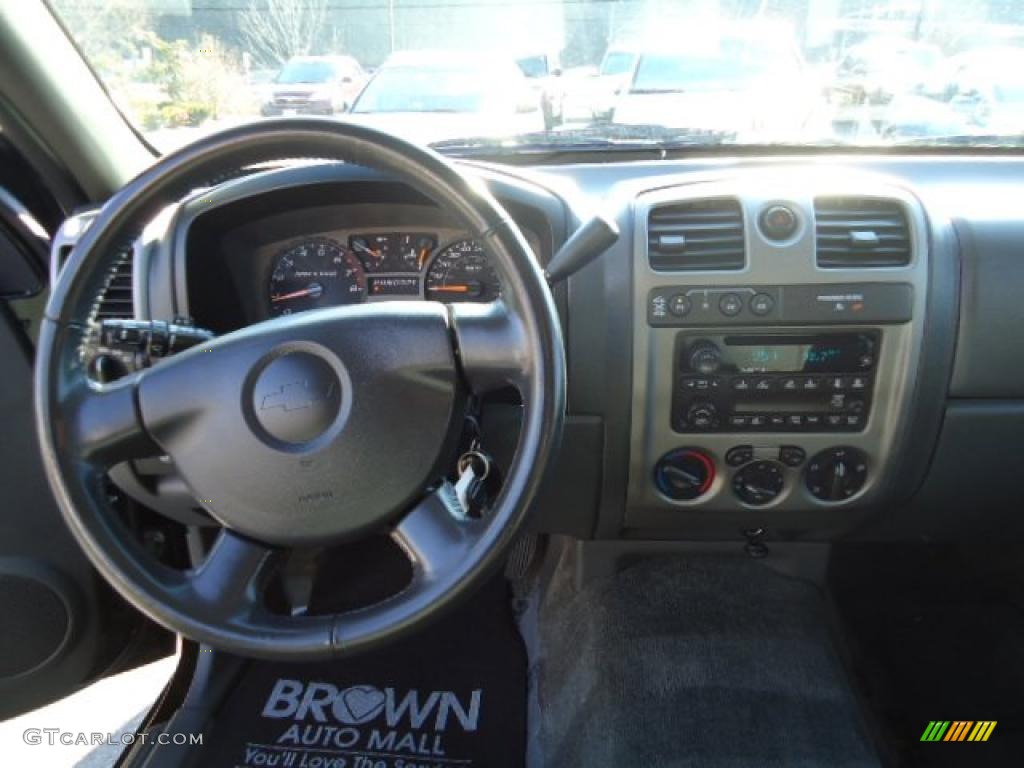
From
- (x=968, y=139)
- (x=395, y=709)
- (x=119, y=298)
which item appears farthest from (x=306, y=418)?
(x=968, y=139)

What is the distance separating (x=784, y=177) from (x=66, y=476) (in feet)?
4.62

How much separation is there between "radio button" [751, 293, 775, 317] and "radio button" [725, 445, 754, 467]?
30 cm

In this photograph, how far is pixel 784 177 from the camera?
183 centimetres

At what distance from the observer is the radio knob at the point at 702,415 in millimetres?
1823

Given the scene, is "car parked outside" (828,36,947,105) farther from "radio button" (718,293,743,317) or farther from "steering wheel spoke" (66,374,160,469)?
"steering wheel spoke" (66,374,160,469)

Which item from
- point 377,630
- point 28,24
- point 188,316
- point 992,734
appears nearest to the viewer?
point 377,630

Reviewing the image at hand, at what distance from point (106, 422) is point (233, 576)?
0.91 ft

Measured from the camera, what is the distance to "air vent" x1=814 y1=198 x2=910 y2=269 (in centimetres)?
173

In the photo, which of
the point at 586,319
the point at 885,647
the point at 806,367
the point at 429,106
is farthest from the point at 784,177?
the point at 885,647

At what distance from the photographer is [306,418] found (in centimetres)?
123

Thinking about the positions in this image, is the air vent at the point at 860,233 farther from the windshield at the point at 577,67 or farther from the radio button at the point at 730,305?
the windshield at the point at 577,67

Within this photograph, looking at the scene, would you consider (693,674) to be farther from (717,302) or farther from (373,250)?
(373,250)

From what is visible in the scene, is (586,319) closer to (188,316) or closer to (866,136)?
(188,316)

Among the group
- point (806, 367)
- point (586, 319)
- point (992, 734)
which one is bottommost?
point (992, 734)
